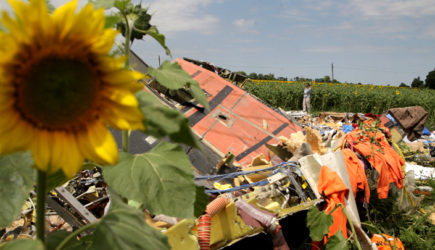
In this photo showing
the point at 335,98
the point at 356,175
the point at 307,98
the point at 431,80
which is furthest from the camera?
the point at 431,80

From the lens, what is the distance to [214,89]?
6.04 m

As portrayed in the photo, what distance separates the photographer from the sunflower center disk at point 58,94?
53 cm

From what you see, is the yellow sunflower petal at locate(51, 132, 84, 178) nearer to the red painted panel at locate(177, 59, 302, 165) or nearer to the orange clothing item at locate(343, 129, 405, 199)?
the orange clothing item at locate(343, 129, 405, 199)

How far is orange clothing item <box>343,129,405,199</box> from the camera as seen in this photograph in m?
4.05

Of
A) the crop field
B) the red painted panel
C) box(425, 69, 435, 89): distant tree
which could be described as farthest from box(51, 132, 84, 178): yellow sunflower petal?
box(425, 69, 435, 89): distant tree

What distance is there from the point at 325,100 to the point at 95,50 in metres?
20.8

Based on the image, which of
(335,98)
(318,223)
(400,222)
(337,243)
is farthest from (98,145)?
(335,98)

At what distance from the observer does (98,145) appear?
0.54m

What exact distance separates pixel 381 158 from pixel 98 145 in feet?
13.5

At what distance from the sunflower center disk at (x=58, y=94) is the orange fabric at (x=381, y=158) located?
Result: 399 cm

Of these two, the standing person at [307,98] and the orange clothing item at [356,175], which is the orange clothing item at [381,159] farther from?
the standing person at [307,98]

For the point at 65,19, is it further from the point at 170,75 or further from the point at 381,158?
the point at 381,158

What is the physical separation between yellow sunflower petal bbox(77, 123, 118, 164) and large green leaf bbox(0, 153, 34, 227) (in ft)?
0.70

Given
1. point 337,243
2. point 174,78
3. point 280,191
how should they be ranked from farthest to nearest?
point 280,191 → point 337,243 → point 174,78
